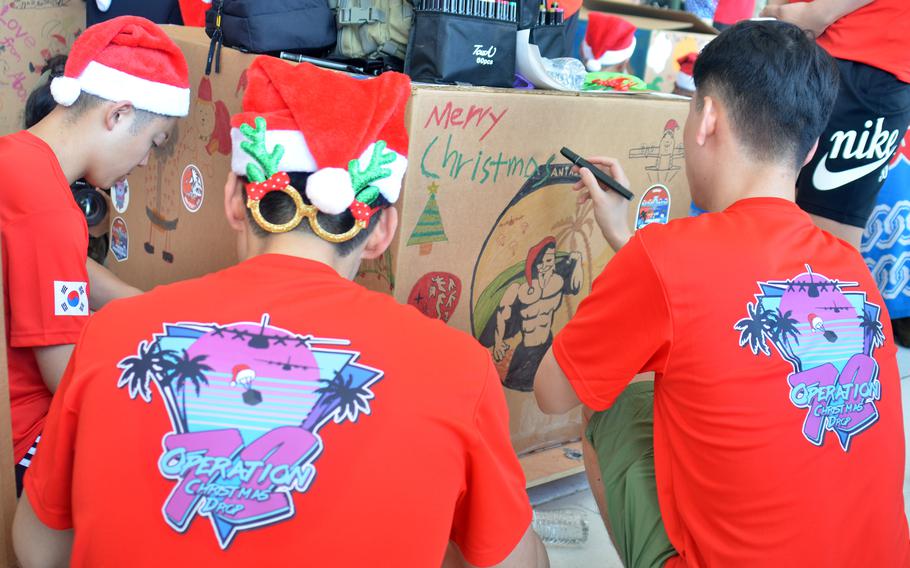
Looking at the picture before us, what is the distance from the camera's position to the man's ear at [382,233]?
0.99 m

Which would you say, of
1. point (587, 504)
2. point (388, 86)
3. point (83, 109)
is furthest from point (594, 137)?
point (83, 109)

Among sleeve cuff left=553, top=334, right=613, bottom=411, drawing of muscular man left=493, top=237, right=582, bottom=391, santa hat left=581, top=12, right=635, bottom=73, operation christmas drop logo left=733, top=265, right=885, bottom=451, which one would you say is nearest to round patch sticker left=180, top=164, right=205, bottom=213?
drawing of muscular man left=493, top=237, right=582, bottom=391

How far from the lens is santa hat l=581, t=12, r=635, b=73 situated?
10.7 feet

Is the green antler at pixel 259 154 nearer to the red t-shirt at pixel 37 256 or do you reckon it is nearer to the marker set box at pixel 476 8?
the red t-shirt at pixel 37 256

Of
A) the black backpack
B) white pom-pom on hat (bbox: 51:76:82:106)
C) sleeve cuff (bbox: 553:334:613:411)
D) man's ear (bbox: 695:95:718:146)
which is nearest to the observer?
sleeve cuff (bbox: 553:334:613:411)

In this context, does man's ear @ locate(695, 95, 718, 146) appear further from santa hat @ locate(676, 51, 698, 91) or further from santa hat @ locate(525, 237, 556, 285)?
santa hat @ locate(676, 51, 698, 91)

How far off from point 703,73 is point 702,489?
2.10 feet

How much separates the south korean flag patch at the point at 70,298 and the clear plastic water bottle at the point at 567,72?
923 millimetres

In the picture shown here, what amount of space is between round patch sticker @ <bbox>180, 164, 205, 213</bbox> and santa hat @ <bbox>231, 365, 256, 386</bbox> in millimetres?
989

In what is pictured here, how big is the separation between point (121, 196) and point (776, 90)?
147 centimetres

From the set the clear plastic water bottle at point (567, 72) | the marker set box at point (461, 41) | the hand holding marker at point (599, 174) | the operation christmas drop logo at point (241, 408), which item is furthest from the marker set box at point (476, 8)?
the operation christmas drop logo at point (241, 408)

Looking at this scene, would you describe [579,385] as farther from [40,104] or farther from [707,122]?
[40,104]

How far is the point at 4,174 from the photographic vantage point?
1184mm

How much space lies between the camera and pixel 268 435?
2.34ft
